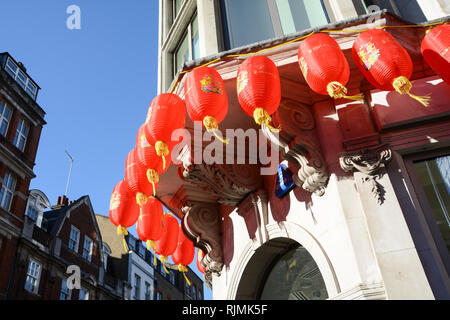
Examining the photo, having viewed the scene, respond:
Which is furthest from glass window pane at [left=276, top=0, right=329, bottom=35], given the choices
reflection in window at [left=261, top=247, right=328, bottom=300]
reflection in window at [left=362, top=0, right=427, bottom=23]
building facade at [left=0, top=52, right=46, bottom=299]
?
building facade at [left=0, top=52, right=46, bottom=299]

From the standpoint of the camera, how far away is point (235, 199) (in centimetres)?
735

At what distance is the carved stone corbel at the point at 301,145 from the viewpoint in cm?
537

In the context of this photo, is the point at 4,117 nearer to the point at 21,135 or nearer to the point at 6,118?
the point at 6,118

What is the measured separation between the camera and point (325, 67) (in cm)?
435

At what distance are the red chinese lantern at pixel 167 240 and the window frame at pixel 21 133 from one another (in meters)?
17.2

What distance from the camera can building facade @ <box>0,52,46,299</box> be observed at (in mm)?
18062

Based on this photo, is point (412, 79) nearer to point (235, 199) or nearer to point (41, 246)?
point (235, 199)

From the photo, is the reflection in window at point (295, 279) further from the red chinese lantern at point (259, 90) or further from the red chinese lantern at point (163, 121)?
the red chinese lantern at point (163, 121)

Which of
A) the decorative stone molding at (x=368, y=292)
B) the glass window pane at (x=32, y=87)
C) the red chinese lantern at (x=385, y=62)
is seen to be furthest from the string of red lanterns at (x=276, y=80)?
the glass window pane at (x=32, y=87)

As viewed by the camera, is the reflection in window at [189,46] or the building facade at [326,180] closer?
the building facade at [326,180]

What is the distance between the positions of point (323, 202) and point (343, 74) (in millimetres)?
2007

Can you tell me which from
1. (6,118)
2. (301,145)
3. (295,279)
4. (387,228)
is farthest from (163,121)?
(6,118)
